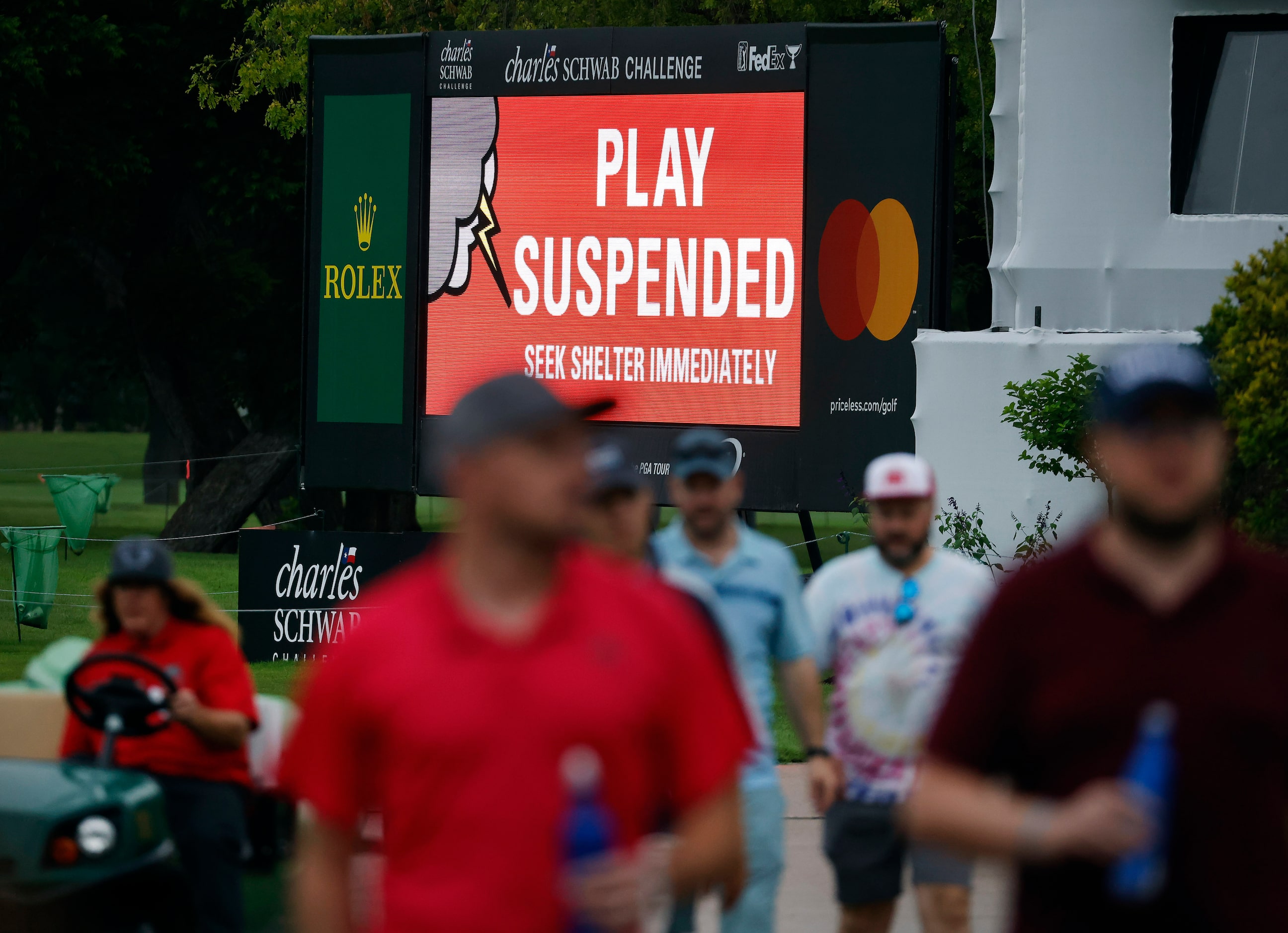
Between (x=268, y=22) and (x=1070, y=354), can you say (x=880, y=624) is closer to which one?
(x=1070, y=354)

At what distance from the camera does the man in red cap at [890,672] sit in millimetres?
5750

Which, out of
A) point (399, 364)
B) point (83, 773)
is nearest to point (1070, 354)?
point (399, 364)

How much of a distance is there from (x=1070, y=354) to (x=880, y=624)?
8.28m

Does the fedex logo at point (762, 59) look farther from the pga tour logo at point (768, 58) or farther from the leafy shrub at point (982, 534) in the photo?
the leafy shrub at point (982, 534)

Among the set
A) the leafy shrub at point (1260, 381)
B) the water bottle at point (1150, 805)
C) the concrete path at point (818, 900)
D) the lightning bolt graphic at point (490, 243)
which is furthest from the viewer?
the lightning bolt graphic at point (490, 243)

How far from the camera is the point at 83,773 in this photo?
5.46 m

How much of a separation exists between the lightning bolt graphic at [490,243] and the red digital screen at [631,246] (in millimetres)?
12

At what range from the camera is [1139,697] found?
2.66m

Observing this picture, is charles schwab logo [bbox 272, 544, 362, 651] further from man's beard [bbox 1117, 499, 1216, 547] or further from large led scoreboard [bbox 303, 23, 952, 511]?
man's beard [bbox 1117, 499, 1216, 547]

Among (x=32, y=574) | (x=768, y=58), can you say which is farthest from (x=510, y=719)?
(x=32, y=574)

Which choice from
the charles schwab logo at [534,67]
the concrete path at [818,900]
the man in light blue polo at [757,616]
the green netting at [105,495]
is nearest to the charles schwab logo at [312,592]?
the charles schwab logo at [534,67]

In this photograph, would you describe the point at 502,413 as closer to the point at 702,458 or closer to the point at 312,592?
the point at 702,458

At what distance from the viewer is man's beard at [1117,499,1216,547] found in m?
2.71

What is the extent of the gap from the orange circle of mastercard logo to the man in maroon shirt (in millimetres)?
11178
